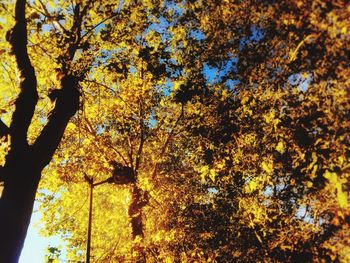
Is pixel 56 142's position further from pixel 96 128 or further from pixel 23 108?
pixel 96 128

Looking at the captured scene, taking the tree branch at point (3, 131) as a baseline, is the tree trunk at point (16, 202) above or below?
below

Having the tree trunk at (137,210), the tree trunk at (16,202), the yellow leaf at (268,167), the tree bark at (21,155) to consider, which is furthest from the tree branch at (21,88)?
the tree trunk at (137,210)

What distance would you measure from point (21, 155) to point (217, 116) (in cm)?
598

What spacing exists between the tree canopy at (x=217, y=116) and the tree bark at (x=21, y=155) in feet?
0.29

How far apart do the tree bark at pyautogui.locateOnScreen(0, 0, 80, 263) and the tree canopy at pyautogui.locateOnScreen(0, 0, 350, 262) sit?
0.09 m

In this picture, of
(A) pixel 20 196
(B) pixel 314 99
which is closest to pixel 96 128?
(A) pixel 20 196

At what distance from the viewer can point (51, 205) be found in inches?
789

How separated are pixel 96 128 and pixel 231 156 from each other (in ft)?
32.4

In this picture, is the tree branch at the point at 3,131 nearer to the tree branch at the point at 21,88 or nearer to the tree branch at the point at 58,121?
the tree branch at the point at 21,88

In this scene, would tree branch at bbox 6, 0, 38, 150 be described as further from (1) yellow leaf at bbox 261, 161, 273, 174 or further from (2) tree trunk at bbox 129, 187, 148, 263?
(2) tree trunk at bbox 129, 187, 148, 263

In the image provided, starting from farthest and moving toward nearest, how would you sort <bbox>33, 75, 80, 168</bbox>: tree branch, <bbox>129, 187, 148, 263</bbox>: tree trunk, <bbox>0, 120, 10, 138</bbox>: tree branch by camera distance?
1. <bbox>129, 187, 148, 263</bbox>: tree trunk
2. <bbox>33, 75, 80, 168</bbox>: tree branch
3. <bbox>0, 120, 10, 138</bbox>: tree branch

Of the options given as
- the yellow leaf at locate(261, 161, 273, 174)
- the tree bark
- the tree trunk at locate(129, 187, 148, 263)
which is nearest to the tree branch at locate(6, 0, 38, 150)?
the tree bark

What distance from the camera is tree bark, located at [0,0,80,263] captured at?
21.4 feet

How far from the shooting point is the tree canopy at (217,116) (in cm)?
Result: 686
